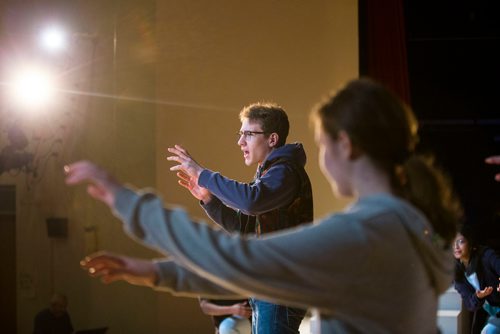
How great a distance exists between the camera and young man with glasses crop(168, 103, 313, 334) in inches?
92.5

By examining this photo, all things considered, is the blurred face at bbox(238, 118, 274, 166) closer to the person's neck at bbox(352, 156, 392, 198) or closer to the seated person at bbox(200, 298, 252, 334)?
the seated person at bbox(200, 298, 252, 334)

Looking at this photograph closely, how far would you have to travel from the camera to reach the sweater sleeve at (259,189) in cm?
245

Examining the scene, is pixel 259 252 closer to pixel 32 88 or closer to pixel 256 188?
pixel 256 188

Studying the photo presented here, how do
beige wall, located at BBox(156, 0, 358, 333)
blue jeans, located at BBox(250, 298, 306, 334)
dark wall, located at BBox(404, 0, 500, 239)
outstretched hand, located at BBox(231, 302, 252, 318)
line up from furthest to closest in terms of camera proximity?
1. dark wall, located at BBox(404, 0, 500, 239)
2. beige wall, located at BBox(156, 0, 358, 333)
3. outstretched hand, located at BBox(231, 302, 252, 318)
4. blue jeans, located at BBox(250, 298, 306, 334)

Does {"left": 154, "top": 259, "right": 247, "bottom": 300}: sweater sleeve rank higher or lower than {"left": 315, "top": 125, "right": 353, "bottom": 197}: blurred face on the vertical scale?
lower

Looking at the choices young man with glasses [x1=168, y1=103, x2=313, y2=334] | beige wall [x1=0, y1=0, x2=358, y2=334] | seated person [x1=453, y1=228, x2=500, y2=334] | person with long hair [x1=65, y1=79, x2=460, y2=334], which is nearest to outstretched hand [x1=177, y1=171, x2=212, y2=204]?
young man with glasses [x1=168, y1=103, x2=313, y2=334]

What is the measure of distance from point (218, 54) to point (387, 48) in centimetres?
126

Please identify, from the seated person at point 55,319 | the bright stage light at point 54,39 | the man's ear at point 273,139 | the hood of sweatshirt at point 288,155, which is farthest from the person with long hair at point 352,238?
the bright stage light at point 54,39

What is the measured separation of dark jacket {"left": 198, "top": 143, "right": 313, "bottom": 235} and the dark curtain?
2.85 metres

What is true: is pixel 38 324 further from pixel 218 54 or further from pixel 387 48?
pixel 387 48

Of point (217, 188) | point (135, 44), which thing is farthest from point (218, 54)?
point (217, 188)

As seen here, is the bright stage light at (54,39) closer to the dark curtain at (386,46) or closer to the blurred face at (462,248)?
the dark curtain at (386,46)

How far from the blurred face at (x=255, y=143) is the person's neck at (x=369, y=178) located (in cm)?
169

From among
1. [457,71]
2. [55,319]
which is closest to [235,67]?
[457,71]
